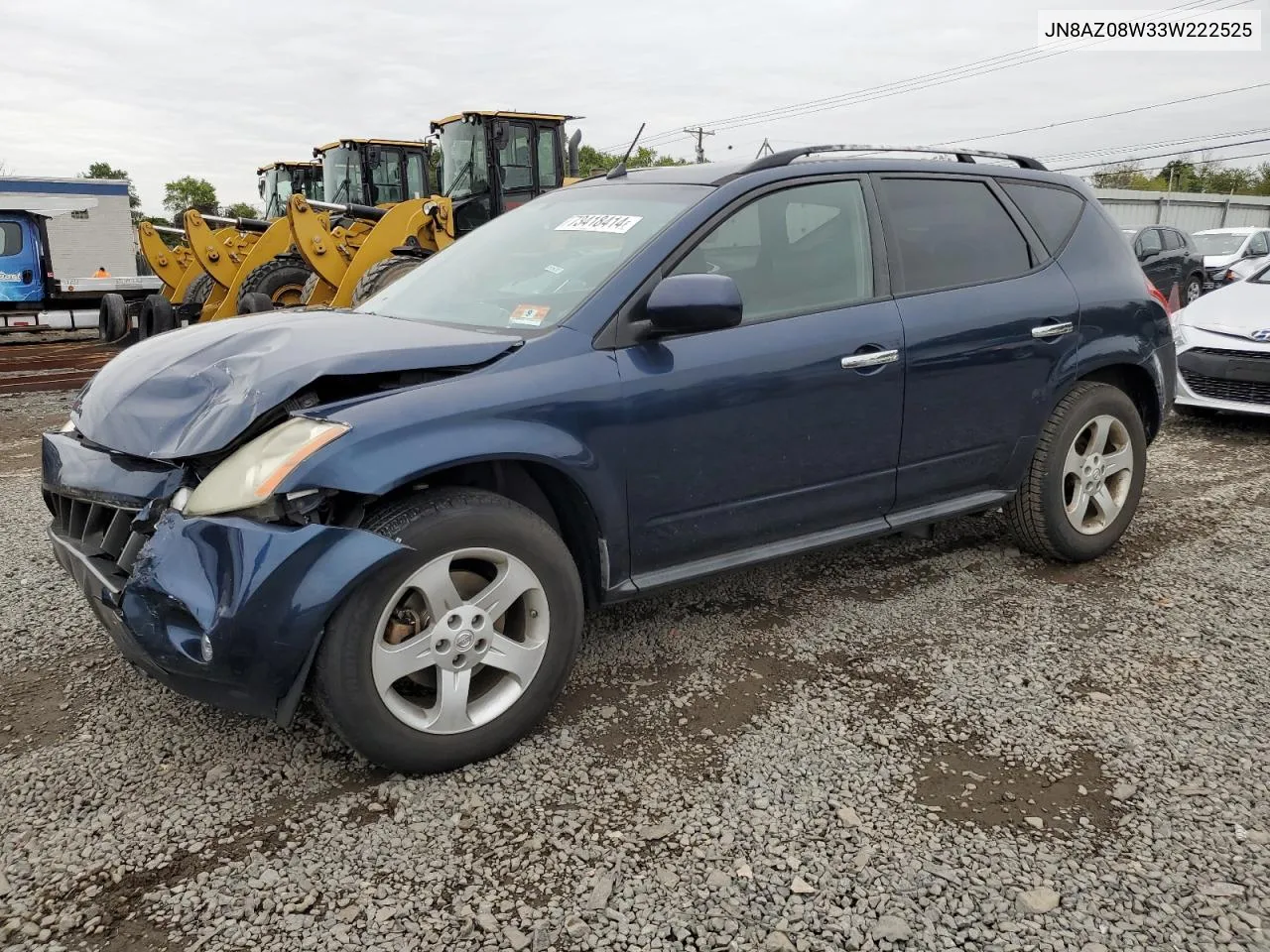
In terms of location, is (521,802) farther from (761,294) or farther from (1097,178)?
(1097,178)

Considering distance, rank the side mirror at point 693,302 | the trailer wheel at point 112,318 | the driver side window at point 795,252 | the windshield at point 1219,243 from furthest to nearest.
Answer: the windshield at point 1219,243 < the trailer wheel at point 112,318 < the driver side window at point 795,252 < the side mirror at point 693,302

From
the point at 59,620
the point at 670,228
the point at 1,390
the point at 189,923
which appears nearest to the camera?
the point at 189,923

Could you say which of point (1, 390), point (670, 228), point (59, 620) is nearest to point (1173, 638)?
point (670, 228)

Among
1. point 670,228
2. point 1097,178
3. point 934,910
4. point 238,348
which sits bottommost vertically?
point 934,910

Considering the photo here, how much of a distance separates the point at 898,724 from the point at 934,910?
0.83 m

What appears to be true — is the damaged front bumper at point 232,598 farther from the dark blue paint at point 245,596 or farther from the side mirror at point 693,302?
the side mirror at point 693,302

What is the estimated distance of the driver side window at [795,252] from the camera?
318cm

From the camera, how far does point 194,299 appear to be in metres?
13.1

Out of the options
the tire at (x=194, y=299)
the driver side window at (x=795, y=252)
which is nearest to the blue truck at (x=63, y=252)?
the tire at (x=194, y=299)

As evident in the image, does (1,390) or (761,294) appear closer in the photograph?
(761,294)

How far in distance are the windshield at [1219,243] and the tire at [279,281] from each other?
15.7 m

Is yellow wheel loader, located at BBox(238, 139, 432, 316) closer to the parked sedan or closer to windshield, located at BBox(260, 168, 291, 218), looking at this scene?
windshield, located at BBox(260, 168, 291, 218)

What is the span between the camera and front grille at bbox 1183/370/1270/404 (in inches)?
270

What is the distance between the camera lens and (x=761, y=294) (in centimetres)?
321
